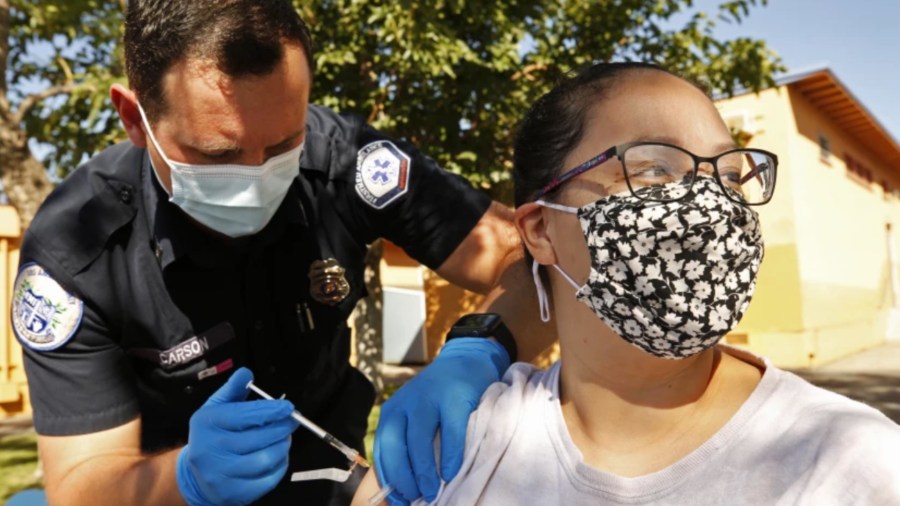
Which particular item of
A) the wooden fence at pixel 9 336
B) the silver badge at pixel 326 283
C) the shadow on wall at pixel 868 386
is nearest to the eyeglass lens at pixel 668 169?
the silver badge at pixel 326 283

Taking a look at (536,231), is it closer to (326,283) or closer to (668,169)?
(668,169)

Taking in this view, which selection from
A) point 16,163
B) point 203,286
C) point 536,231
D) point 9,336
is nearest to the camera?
point 536,231

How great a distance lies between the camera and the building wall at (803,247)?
1016cm

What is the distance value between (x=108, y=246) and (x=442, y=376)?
2.99 feet

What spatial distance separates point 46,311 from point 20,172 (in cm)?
351

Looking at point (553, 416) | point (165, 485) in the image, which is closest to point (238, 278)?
point (165, 485)

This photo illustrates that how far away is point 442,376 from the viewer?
1.54 meters

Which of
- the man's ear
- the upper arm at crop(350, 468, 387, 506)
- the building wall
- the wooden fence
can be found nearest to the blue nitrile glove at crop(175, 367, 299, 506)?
the upper arm at crop(350, 468, 387, 506)

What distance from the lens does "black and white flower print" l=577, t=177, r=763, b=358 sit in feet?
3.98

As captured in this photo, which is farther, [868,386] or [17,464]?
[868,386]

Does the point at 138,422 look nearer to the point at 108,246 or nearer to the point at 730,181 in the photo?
the point at 108,246

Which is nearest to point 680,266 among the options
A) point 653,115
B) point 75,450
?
point 653,115

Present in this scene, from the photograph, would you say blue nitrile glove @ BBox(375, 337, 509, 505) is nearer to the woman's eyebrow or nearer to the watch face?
the watch face

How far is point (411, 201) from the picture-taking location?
2.14 meters
